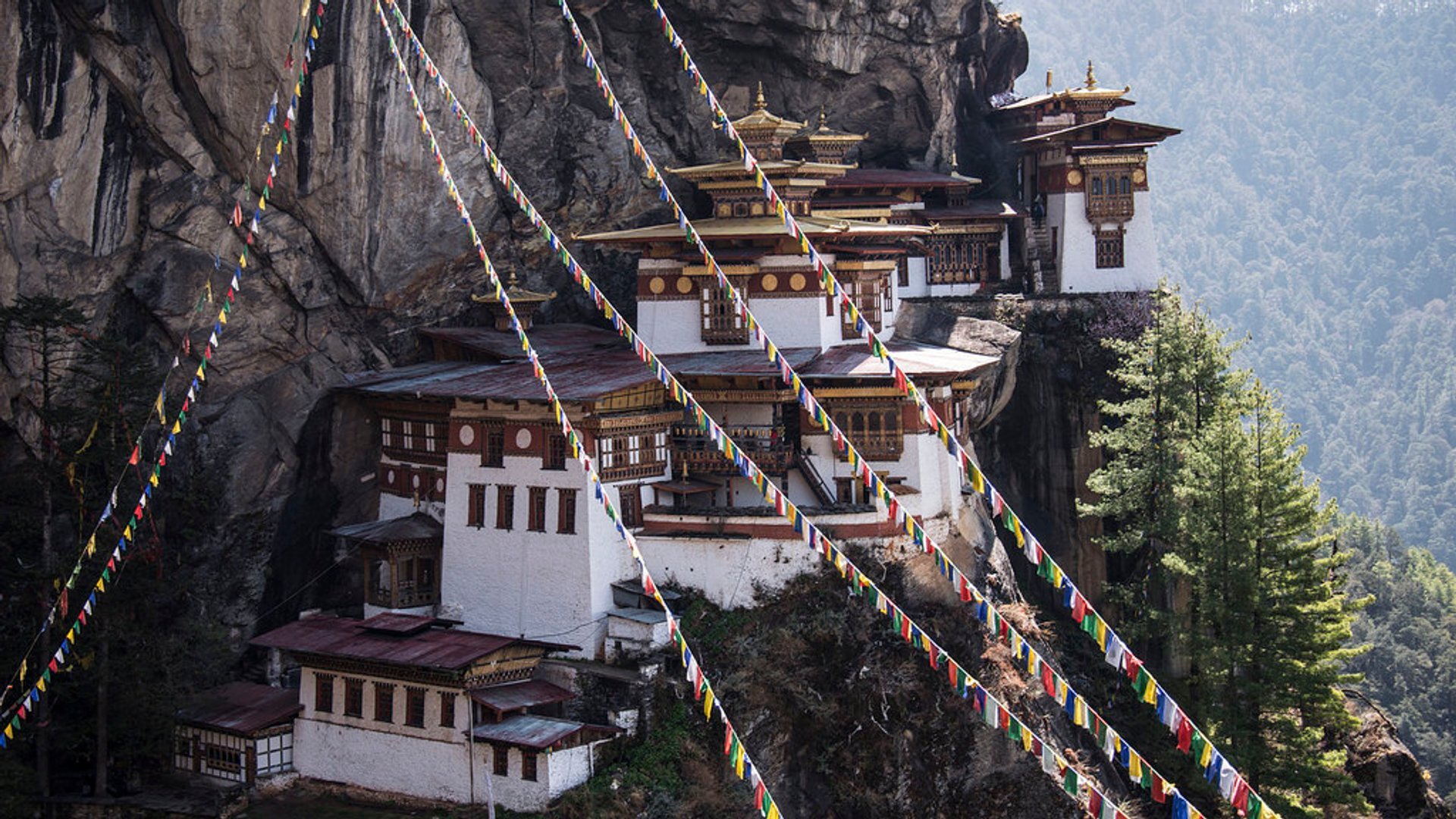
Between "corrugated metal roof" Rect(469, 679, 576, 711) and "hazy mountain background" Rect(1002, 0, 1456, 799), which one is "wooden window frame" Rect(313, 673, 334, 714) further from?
"hazy mountain background" Rect(1002, 0, 1456, 799)

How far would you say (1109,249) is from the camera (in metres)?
60.0

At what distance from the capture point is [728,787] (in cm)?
3753

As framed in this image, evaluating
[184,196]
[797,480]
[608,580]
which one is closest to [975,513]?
[797,480]

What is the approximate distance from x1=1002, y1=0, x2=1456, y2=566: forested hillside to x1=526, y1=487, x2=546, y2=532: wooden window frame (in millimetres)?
102986

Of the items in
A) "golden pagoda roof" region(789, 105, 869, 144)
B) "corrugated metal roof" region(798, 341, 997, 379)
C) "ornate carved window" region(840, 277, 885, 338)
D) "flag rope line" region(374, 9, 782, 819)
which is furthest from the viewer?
"golden pagoda roof" region(789, 105, 869, 144)

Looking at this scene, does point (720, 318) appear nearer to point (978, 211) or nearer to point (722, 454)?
point (722, 454)

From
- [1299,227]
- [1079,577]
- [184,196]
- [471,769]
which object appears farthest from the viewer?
[1299,227]

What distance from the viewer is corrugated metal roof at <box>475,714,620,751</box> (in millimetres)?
35750

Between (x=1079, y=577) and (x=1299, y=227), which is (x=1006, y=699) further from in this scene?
(x=1299, y=227)

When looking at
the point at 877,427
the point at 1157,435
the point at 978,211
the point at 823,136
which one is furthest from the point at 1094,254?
the point at 877,427

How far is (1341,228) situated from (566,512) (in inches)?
5471

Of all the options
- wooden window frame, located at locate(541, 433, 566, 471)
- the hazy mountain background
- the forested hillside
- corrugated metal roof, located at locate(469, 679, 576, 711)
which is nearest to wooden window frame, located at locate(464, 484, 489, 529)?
wooden window frame, located at locate(541, 433, 566, 471)

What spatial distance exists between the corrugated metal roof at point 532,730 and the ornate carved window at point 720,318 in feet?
46.4

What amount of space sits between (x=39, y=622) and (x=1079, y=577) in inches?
1246
